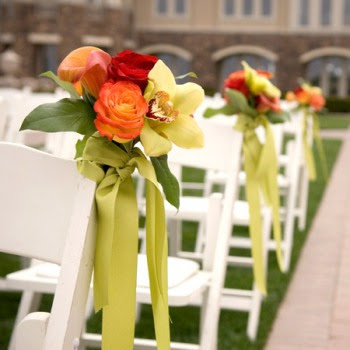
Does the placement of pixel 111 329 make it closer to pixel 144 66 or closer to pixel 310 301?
pixel 144 66

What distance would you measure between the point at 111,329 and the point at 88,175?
1.14 ft

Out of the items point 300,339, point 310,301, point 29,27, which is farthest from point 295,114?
point 29,27

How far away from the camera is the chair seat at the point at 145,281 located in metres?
2.83

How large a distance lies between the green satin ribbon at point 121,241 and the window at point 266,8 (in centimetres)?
3623

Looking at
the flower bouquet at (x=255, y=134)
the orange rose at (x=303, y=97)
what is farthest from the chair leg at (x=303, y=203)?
the flower bouquet at (x=255, y=134)

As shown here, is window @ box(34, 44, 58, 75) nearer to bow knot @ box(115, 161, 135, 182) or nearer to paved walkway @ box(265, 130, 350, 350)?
paved walkway @ box(265, 130, 350, 350)

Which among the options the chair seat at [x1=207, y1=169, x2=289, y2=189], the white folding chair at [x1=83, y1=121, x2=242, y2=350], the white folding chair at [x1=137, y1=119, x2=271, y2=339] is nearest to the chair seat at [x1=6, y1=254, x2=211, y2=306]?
the white folding chair at [x1=83, y1=121, x2=242, y2=350]

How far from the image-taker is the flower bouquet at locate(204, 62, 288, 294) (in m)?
3.77

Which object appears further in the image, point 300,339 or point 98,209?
point 300,339

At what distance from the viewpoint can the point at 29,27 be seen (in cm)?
3344

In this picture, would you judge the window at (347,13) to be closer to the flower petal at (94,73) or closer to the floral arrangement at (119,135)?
the floral arrangement at (119,135)

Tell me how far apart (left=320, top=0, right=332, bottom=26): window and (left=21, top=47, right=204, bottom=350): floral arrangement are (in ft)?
120

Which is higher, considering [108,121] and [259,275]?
[108,121]

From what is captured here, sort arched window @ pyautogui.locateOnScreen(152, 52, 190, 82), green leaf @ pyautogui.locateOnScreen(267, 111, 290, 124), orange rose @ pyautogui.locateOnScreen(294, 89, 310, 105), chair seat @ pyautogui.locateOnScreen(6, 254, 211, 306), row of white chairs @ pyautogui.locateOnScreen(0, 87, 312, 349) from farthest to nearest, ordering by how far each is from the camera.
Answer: arched window @ pyautogui.locateOnScreen(152, 52, 190, 82) < orange rose @ pyautogui.locateOnScreen(294, 89, 310, 105) < green leaf @ pyautogui.locateOnScreen(267, 111, 290, 124) < row of white chairs @ pyautogui.locateOnScreen(0, 87, 312, 349) < chair seat @ pyautogui.locateOnScreen(6, 254, 211, 306)
